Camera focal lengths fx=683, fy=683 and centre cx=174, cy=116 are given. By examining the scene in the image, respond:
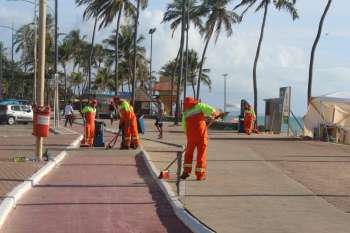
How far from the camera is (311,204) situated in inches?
415

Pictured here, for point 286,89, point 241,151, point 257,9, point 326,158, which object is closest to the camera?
point 326,158

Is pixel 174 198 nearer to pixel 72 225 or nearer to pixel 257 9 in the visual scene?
pixel 72 225

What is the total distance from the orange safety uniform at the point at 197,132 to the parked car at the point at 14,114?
3585cm

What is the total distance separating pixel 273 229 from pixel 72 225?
2566 millimetres

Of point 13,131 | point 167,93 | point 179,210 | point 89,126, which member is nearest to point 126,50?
point 167,93

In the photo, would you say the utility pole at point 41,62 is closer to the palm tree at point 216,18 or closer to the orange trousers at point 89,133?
the orange trousers at point 89,133

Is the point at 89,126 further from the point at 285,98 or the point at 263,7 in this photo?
the point at 263,7

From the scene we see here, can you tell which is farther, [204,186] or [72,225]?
[204,186]

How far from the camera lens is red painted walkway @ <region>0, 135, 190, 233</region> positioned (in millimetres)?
8742

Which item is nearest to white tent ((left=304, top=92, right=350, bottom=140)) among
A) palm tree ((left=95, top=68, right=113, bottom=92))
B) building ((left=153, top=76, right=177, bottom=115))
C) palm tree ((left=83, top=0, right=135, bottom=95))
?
palm tree ((left=83, top=0, right=135, bottom=95))

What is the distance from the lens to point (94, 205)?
10352mm

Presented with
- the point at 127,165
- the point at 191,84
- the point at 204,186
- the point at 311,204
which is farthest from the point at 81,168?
the point at 191,84

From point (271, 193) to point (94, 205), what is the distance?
3109 mm

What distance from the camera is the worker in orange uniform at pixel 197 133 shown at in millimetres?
12930
